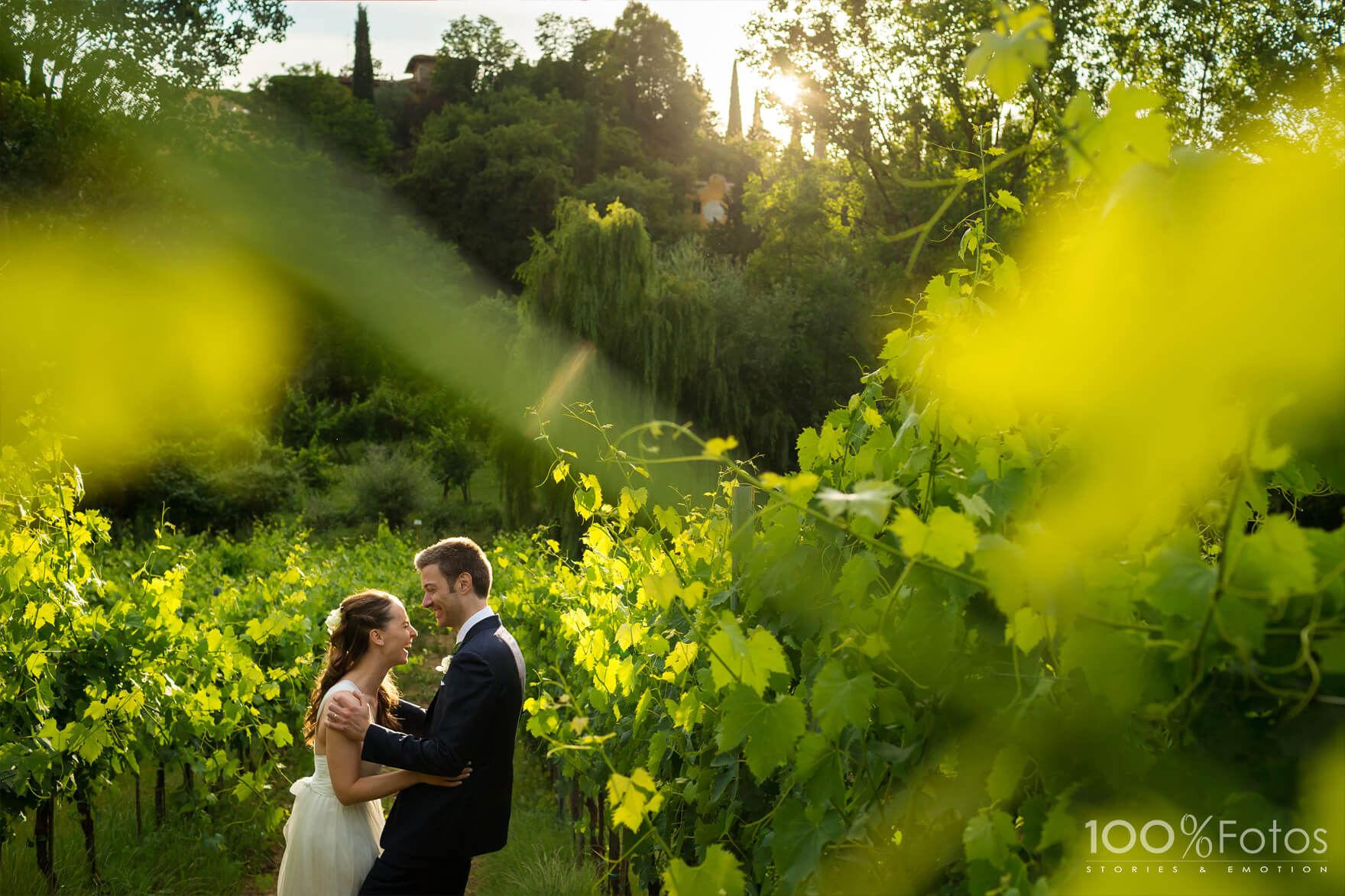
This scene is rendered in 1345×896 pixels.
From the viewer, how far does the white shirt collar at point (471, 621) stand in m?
3.16

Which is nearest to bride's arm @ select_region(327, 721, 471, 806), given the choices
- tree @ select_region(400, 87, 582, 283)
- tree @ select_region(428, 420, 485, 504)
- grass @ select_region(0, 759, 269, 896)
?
grass @ select_region(0, 759, 269, 896)

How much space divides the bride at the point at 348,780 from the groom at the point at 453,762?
70 mm

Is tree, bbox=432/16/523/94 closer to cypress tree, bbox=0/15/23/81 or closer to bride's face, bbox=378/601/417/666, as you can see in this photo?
cypress tree, bbox=0/15/23/81

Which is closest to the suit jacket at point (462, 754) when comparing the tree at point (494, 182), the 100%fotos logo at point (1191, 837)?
the 100%fotos logo at point (1191, 837)

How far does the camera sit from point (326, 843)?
10.1 ft

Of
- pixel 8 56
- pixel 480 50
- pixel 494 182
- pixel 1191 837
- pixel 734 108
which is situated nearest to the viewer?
pixel 1191 837

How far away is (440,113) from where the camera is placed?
48.3 metres

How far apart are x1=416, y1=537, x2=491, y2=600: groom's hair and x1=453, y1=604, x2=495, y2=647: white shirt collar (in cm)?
6

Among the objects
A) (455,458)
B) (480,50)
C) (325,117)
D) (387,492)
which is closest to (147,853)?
(387,492)

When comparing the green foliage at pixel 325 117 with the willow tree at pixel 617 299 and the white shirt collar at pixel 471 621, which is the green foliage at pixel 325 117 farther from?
the white shirt collar at pixel 471 621

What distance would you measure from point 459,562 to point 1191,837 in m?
2.56

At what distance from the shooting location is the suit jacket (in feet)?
9.48

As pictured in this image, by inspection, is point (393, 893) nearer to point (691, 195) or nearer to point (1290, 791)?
point (1290, 791)

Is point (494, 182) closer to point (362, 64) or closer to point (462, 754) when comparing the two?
point (362, 64)
